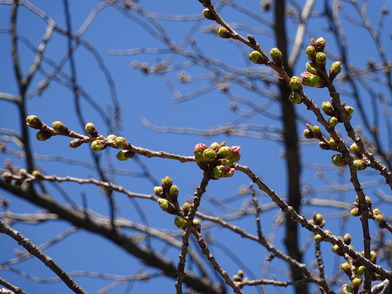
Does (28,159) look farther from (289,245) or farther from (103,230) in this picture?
(289,245)

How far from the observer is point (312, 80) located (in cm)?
139

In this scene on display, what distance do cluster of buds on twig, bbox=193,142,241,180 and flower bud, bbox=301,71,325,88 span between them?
1.11 ft

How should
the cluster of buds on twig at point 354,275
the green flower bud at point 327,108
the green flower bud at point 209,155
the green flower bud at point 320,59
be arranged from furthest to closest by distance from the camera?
1. the cluster of buds on twig at point 354,275
2. the green flower bud at point 327,108
3. the green flower bud at point 320,59
4. the green flower bud at point 209,155

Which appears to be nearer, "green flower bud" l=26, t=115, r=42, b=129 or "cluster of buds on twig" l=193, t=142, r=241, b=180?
"cluster of buds on twig" l=193, t=142, r=241, b=180

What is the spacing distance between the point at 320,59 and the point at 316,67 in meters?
0.03

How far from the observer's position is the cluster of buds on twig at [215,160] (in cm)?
126

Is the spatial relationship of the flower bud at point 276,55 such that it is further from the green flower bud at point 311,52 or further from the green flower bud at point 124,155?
the green flower bud at point 124,155

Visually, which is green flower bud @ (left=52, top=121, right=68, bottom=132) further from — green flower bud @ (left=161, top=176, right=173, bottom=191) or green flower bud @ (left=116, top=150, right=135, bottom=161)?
green flower bud @ (left=161, top=176, right=173, bottom=191)

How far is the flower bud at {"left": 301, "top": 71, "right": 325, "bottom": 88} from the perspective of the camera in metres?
1.39

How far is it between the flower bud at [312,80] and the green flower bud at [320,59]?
0.04 m

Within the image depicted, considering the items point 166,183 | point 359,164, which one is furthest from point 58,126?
point 359,164

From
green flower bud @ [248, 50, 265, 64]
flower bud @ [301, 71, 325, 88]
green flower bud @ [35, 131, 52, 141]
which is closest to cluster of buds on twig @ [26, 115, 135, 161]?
green flower bud @ [35, 131, 52, 141]

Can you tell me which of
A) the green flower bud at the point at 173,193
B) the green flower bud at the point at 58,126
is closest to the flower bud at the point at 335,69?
the green flower bud at the point at 173,193

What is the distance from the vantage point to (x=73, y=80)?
3352 mm
